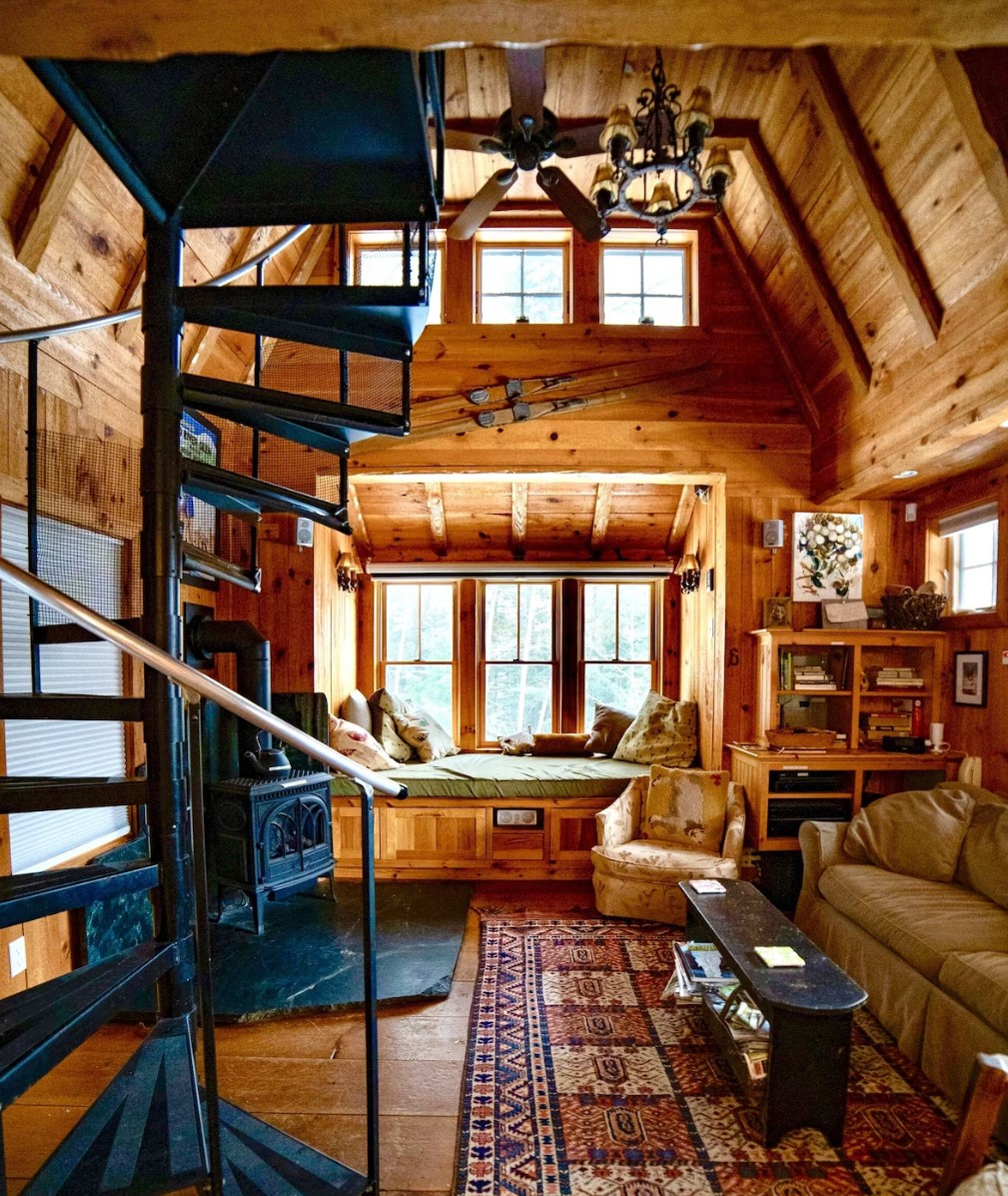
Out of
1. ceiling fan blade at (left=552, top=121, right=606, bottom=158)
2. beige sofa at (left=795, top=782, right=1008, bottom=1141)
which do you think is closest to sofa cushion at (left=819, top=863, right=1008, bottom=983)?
beige sofa at (left=795, top=782, right=1008, bottom=1141)

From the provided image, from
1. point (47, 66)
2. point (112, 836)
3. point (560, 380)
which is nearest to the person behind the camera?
point (47, 66)

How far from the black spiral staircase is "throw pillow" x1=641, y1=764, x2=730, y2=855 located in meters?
2.71

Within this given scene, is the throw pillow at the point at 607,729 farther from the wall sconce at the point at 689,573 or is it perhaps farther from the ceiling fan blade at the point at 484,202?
the ceiling fan blade at the point at 484,202

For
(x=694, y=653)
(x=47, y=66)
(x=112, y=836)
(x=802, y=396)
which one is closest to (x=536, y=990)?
(x=112, y=836)

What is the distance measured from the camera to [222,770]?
3939 millimetres

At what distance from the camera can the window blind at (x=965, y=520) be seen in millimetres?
3631

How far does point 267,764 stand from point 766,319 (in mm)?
4109

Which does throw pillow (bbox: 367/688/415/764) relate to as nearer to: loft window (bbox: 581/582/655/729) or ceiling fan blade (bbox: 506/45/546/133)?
loft window (bbox: 581/582/655/729)

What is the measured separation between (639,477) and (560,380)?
0.84 metres

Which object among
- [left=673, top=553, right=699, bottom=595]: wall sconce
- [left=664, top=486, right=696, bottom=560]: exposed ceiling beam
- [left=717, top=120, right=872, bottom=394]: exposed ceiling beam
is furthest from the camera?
[left=664, top=486, right=696, bottom=560]: exposed ceiling beam

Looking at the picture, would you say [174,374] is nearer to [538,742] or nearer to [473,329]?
[473,329]

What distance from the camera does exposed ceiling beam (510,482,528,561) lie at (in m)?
4.89

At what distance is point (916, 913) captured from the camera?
2.71 metres

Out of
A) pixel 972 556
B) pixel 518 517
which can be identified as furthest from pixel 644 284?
pixel 972 556
